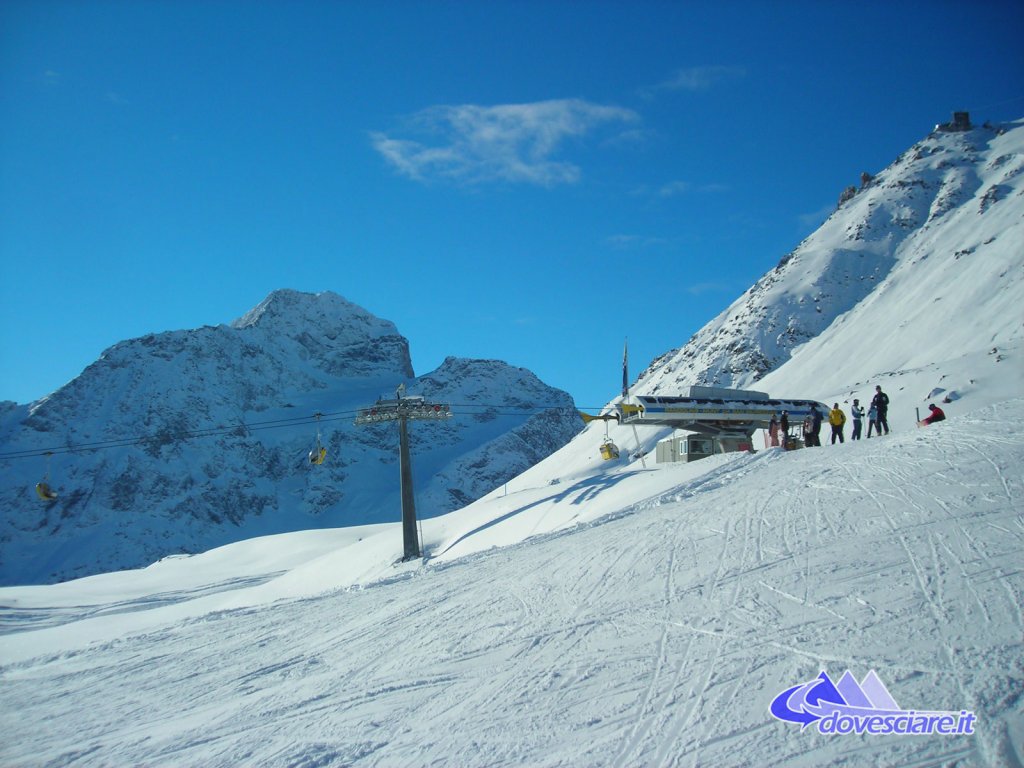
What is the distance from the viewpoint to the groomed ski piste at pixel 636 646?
7.86m

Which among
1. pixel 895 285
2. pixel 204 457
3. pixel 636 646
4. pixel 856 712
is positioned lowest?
pixel 856 712

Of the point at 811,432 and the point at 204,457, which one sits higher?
the point at 204,457

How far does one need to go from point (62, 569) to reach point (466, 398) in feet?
320

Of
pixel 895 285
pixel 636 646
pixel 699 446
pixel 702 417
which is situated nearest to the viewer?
pixel 636 646

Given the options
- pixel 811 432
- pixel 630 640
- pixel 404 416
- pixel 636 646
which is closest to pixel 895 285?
pixel 811 432

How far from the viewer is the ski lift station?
30.9 meters

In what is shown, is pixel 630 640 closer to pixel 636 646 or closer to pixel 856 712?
pixel 636 646

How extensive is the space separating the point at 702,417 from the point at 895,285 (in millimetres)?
64119

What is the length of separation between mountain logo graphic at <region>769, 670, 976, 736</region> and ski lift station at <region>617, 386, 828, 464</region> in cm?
2223

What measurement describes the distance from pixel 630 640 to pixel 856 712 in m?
3.22

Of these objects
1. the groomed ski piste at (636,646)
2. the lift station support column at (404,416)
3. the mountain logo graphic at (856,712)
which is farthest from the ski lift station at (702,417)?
Answer: the mountain logo graphic at (856,712)

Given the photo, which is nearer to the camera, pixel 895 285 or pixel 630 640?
pixel 630 640

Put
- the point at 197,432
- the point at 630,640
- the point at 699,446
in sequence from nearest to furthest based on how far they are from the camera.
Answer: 1. the point at 630,640
2. the point at 699,446
3. the point at 197,432

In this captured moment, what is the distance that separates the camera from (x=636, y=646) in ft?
32.8
